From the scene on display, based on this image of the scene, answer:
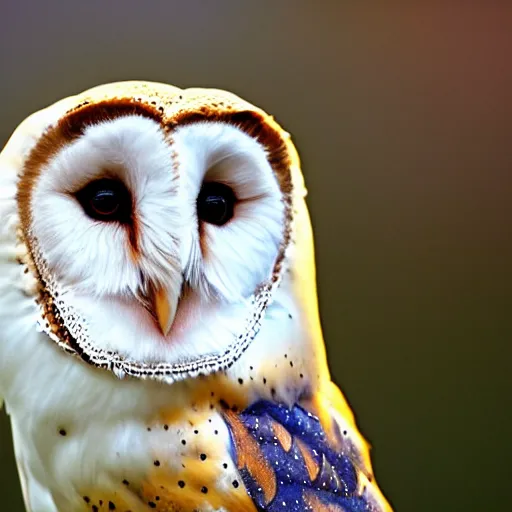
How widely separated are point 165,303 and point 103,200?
0.14 m

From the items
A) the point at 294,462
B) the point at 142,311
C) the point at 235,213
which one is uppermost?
the point at 235,213

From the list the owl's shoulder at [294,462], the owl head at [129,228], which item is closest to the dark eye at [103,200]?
the owl head at [129,228]

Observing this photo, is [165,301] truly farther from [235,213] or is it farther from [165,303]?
[235,213]

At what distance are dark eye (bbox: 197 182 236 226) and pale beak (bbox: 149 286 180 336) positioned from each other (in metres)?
0.10

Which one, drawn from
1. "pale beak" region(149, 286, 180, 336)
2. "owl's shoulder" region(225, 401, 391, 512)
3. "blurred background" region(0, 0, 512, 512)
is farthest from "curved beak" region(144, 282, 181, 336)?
"blurred background" region(0, 0, 512, 512)

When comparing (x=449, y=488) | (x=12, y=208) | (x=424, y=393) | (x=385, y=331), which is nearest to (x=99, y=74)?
(x=12, y=208)

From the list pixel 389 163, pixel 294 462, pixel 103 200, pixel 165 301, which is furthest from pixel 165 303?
pixel 389 163

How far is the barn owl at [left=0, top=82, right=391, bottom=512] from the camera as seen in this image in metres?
0.80

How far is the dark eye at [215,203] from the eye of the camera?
2.79 ft

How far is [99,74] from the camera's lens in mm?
1082

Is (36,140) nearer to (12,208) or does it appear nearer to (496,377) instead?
(12,208)

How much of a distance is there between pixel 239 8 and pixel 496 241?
0.58m

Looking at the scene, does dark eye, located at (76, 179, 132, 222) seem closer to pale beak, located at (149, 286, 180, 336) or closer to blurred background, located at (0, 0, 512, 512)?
pale beak, located at (149, 286, 180, 336)

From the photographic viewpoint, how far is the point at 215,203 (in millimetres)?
860
